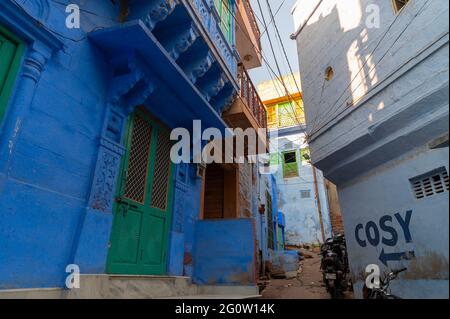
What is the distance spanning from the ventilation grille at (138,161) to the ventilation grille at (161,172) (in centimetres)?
29

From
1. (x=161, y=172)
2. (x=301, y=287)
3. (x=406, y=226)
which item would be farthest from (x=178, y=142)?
(x=301, y=287)

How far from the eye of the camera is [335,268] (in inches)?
282

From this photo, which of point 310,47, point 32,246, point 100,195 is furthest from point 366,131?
point 32,246

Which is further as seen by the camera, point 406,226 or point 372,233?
point 372,233

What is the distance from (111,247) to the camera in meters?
3.93

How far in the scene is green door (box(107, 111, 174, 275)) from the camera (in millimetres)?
4160

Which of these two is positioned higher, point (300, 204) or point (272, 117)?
point (272, 117)

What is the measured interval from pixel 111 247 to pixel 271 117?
1869 centimetres

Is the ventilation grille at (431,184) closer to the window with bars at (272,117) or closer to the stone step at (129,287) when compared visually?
the stone step at (129,287)

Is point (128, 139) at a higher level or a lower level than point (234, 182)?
lower

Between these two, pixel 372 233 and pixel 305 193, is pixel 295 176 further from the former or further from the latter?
pixel 372 233

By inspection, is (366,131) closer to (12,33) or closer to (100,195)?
(100,195)

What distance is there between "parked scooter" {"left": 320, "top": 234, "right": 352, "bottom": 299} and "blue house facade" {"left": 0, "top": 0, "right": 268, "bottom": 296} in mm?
2614

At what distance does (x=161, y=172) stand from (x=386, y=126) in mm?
3743
